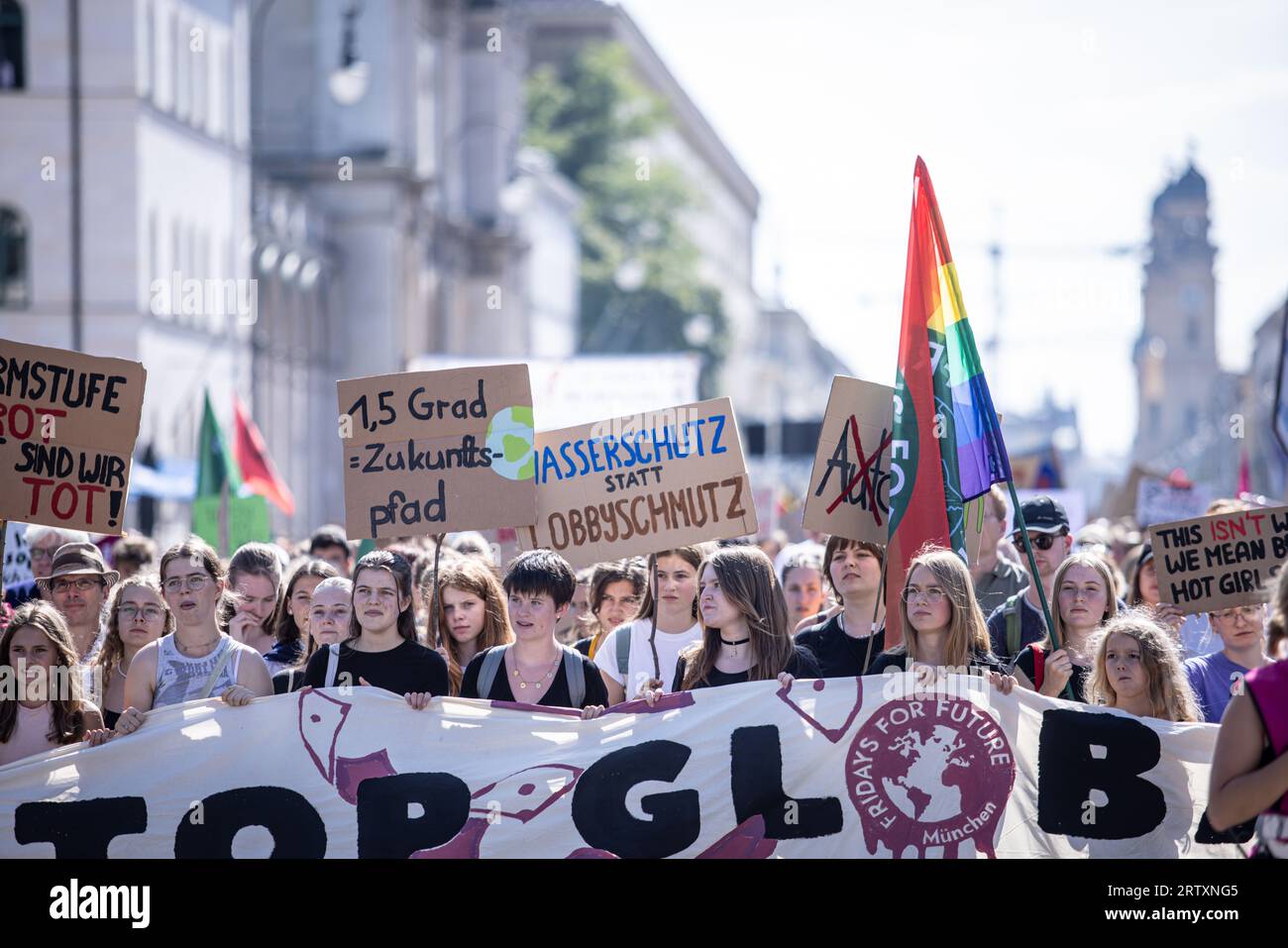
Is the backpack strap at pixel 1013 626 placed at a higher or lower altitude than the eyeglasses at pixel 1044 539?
lower

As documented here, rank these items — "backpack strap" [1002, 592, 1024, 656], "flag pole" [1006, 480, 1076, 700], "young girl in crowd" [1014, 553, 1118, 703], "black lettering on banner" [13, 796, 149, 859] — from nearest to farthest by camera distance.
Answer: "black lettering on banner" [13, 796, 149, 859]
"flag pole" [1006, 480, 1076, 700]
"young girl in crowd" [1014, 553, 1118, 703]
"backpack strap" [1002, 592, 1024, 656]

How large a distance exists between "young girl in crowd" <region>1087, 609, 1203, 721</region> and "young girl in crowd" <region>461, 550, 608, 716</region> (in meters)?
1.83

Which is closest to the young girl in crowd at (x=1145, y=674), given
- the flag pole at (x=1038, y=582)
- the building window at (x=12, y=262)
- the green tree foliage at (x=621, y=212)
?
the flag pole at (x=1038, y=582)

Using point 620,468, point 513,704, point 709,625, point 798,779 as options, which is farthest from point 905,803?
point 620,468

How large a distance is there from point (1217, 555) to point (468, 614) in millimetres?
3168

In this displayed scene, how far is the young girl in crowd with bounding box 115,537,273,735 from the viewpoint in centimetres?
704

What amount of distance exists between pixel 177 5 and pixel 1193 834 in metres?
31.8

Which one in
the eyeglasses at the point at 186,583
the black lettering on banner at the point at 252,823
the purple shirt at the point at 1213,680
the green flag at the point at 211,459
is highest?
the green flag at the point at 211,459

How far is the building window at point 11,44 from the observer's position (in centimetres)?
3219

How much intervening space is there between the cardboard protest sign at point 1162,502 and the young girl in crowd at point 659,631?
30.7 ft

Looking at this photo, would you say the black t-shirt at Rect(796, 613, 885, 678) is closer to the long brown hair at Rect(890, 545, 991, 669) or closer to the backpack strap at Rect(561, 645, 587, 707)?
the long brown hair at Rect(890, 545, 991, 669)

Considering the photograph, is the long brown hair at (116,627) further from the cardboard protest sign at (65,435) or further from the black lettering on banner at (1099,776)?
the black lettering on banner at (1099,776)

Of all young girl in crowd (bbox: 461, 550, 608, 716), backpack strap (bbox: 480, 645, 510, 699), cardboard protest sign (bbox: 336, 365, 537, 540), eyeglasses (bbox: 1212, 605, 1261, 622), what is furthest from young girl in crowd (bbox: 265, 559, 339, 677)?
eyeglasses (bbox: 1212, 605, 1261, 622)
